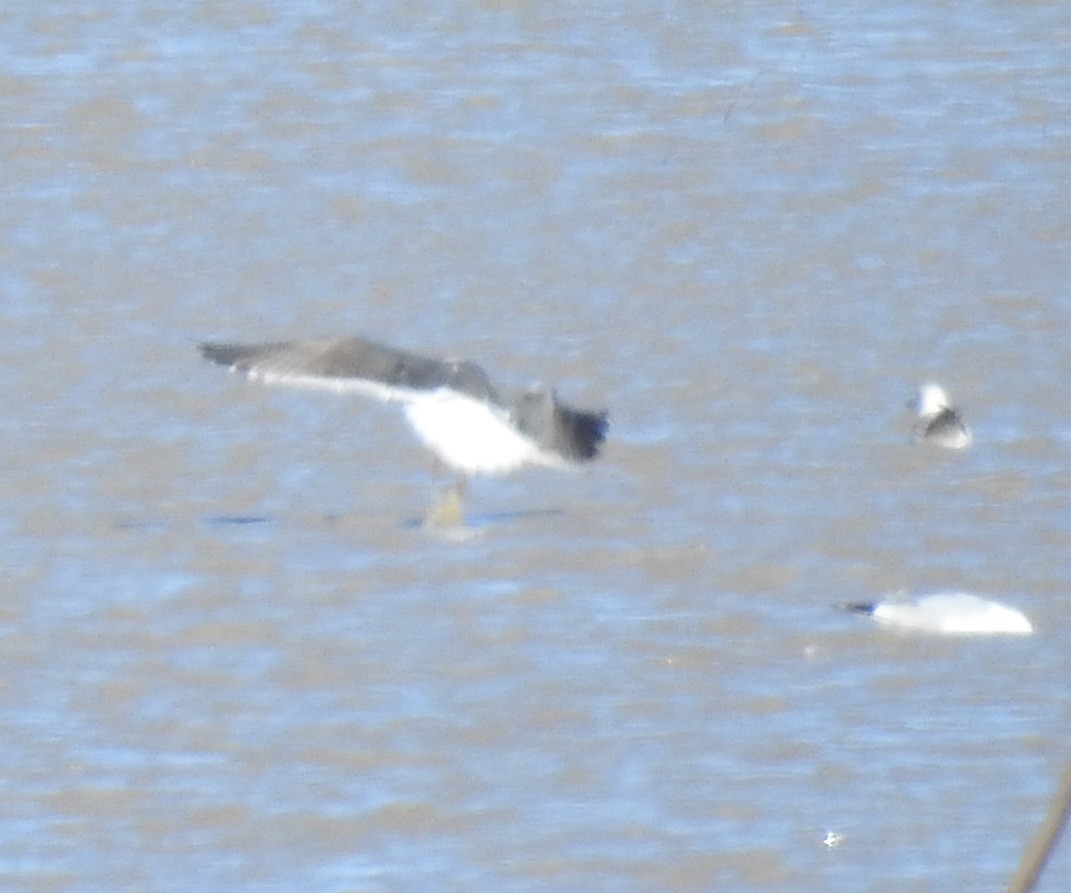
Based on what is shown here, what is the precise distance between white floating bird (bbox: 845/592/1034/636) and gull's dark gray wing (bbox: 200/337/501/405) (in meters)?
1.24

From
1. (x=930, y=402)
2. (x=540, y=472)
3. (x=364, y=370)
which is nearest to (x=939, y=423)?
(x=930, y=402)

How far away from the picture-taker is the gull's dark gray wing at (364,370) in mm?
6688

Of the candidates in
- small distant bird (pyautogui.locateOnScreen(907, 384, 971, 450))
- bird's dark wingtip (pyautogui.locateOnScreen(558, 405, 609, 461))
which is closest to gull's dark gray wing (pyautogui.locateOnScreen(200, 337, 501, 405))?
bird's dark wingtip (pyautogui.locateOnScreen(558, 405, 609, 461))

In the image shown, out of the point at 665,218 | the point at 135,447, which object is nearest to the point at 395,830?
the point at 135,447

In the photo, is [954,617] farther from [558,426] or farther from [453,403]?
[453,403]

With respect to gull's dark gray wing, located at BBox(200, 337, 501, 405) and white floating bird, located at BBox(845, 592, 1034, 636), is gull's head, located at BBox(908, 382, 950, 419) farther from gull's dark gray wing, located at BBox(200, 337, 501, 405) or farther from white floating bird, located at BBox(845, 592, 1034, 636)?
white floating bird, located at BBox(845, 592, 1034, 636)

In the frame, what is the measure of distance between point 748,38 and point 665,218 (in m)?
2.10

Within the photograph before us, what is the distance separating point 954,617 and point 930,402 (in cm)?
158

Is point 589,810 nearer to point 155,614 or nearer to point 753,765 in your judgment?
point 753,765

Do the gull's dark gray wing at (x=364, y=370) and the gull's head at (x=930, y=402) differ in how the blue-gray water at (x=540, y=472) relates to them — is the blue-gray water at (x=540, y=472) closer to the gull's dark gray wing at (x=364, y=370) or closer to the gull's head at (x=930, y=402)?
the gull's head at (x=930, y=402)

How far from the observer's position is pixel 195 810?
5059 millimetres

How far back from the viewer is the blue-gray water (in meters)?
5.04

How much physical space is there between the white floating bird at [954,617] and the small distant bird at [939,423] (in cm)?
129

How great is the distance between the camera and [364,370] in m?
6.73
